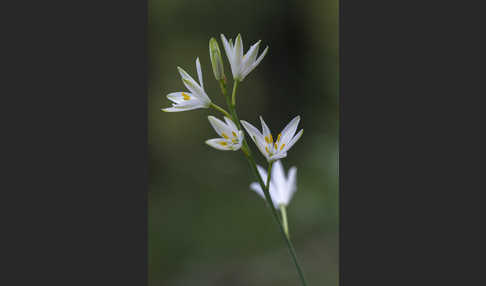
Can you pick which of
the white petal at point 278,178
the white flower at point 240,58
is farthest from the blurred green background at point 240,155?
the white flower at point 240,58

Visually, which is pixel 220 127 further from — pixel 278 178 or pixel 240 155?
pixel 240 155

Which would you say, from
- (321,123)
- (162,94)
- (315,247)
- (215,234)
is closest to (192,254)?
(215,234)

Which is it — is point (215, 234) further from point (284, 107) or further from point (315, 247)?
point (284, 107)

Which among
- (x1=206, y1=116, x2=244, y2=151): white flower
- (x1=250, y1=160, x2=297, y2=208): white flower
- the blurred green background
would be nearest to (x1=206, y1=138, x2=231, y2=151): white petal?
(x1=206, y1=116, x2=244, y2=151): white flower

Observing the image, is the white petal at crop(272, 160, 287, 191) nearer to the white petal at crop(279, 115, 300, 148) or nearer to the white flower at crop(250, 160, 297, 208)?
the white flower at crop(250, 160, 297, 208)

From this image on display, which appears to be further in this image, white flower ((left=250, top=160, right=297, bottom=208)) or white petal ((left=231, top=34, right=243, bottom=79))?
white flower ((left=250, top=160, right=297, bottom=208))

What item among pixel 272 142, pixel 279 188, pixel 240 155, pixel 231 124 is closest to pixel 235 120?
pixel 231 124

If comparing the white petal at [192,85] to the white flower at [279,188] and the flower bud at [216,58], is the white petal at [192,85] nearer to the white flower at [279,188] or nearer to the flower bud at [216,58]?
the flower bud at [216,58]

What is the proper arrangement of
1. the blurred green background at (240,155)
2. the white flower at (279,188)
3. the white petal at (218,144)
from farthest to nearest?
the blurred green background at (240,155) < the white flower at (279,188) < the white petal at (218,144)

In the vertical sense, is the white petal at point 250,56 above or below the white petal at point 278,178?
above

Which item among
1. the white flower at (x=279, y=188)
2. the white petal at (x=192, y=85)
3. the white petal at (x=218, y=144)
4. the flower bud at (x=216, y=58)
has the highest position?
the flower bud at (x=216, y=58)
